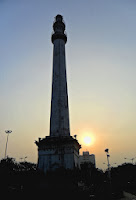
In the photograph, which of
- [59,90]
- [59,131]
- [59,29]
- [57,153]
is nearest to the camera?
[57,153]

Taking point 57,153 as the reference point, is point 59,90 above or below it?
above

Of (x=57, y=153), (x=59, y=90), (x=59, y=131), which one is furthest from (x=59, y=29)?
(x=57, y=153)

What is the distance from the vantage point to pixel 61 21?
51.2 m

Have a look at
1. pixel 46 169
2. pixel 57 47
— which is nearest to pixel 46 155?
pixel 46 169

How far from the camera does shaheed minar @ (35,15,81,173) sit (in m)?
33.4

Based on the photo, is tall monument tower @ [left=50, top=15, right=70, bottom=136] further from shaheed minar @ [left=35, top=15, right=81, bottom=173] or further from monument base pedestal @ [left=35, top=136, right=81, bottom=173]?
monument base pedestal @ [left=35, top=136, right=81, bottom=173]

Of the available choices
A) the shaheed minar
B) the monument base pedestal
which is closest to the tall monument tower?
the shaheed minar

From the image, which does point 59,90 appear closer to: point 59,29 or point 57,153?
point 57,153

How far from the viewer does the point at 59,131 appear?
3678 cm

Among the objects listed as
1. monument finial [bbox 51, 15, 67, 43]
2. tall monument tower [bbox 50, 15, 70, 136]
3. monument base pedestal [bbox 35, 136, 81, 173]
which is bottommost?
monument base pedestal [bbox 35, 136, 81, 173]

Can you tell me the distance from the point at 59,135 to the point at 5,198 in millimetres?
17813

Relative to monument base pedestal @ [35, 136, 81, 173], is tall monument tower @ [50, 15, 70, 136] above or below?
above

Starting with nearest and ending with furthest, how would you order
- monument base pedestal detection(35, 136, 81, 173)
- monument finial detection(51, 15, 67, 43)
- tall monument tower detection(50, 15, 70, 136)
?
monument base pedestal detection(35, 136, 81, 173) < tall monument tower detection(50, 15, 70, 136) < monument finial detection(51, 15, 67, 43)

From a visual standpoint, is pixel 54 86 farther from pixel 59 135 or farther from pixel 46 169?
pixel 46 169
